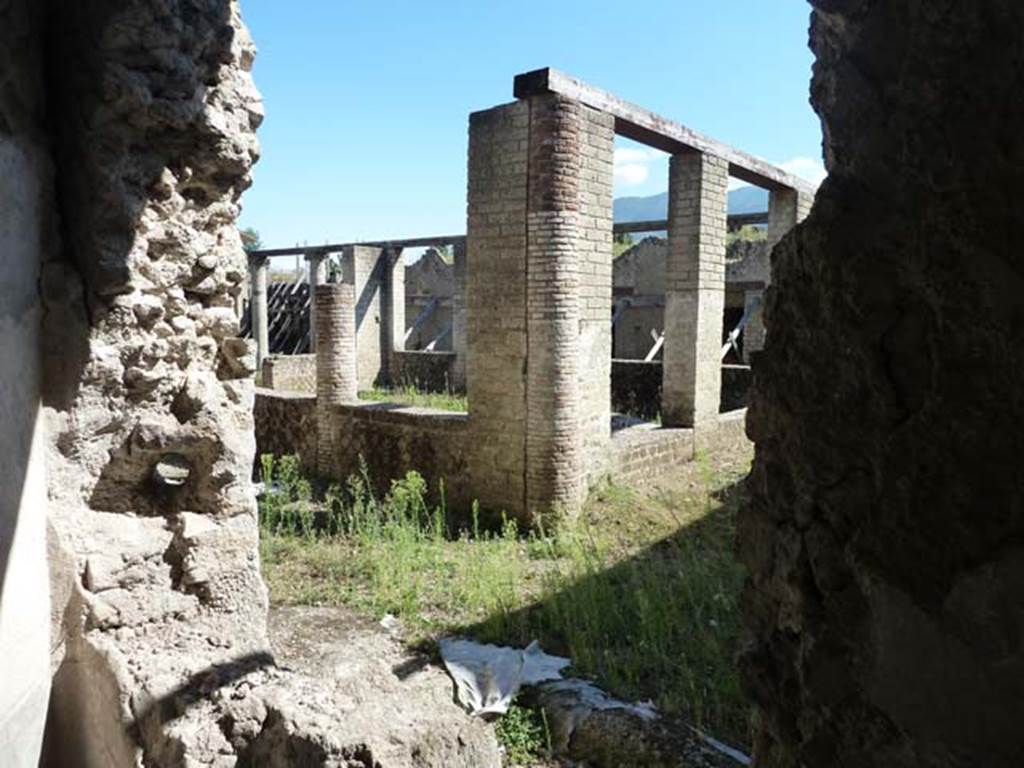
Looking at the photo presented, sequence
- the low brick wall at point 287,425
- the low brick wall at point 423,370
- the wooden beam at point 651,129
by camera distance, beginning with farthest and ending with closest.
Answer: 1. the low brick wall at point 423,370
2. the low brick wall at point 287,425
3. the wooden beam at point 651,129

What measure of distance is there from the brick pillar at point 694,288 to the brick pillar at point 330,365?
4123 millimetres

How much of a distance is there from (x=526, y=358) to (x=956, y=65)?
5.97 m

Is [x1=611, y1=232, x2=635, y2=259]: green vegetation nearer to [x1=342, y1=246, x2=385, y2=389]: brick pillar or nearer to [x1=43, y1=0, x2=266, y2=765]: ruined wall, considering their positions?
[x1=342, y1=246, x2=385, y2=389]: brick pillar

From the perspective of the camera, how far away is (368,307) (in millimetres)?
17859

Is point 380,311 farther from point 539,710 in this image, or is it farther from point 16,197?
point 16,197

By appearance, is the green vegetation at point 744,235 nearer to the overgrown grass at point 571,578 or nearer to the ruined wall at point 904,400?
the overgrown grass at point 571,578

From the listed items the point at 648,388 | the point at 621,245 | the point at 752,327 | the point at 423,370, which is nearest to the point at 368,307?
the point at 423,370

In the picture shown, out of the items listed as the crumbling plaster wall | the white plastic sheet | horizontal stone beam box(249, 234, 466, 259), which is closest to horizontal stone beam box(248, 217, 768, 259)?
horizontal stone beam box(249, 234, 466, 259)

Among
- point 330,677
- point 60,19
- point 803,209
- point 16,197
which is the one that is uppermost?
point 803,209

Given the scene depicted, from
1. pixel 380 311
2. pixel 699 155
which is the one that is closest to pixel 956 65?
pixel 699 155

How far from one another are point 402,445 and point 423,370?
8534 mm

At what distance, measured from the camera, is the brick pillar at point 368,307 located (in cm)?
1750

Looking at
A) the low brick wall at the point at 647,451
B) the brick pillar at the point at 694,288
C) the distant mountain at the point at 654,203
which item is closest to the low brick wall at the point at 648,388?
the brick pillar at the point at 694,288

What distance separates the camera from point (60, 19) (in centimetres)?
227
